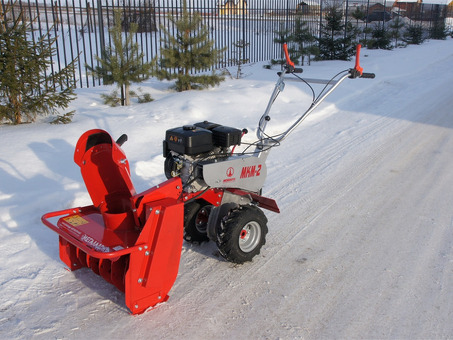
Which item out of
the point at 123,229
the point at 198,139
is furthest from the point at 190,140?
the point at 123,229

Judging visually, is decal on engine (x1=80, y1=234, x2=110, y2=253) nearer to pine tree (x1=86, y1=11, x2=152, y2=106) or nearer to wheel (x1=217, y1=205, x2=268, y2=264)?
wheel (x1=217, y1=205, x2=268, y2=264)

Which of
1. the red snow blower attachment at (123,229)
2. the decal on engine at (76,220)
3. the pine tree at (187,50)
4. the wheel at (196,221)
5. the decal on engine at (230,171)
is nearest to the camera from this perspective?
the red snow blower attachment at (123,229)

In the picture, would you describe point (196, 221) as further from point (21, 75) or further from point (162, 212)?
point (21, 75)

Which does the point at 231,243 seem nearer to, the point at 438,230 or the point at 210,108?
the point at 438,230

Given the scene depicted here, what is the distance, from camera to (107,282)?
3.64 meters

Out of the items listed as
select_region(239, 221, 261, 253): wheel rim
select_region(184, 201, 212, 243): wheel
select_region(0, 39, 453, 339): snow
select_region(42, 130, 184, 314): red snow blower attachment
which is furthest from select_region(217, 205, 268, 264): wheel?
select_region(42, 130, 184, 314): red snow blower attachment

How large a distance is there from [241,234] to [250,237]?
0.50ft

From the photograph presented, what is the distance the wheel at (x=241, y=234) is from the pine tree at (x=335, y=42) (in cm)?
1559

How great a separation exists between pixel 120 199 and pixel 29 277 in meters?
0.98

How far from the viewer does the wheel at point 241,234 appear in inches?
147

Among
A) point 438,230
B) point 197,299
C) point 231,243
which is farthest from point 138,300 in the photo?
point 438,230

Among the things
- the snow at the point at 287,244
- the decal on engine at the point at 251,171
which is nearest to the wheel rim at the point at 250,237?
the snow at the point at 287,244

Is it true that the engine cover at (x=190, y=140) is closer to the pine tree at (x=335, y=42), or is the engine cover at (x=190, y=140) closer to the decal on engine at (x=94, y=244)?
the decal on engine at (x=94, y=244)

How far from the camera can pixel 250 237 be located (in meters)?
4.05
